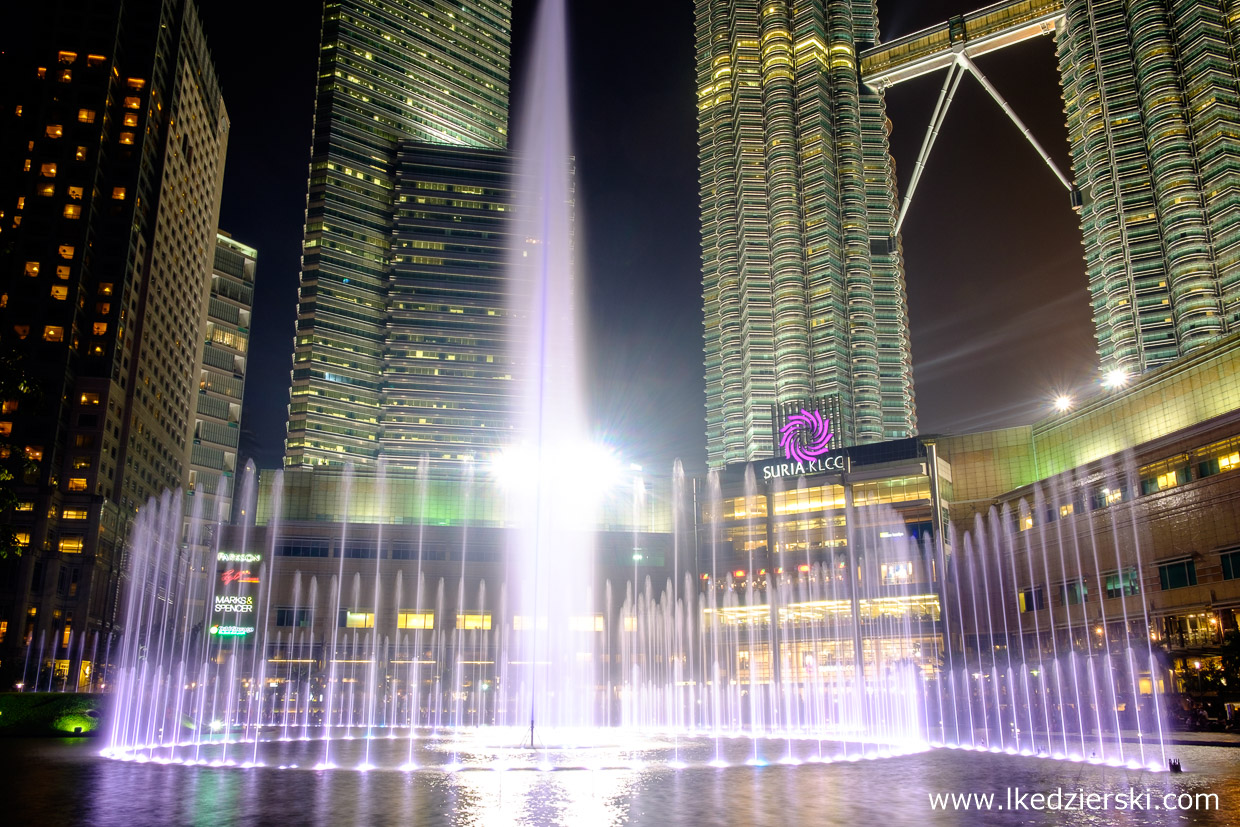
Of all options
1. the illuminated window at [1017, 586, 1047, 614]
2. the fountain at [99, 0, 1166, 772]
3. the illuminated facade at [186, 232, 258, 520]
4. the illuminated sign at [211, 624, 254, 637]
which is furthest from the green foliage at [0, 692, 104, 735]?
the illuminated facade at [186, 232, 258, 520]

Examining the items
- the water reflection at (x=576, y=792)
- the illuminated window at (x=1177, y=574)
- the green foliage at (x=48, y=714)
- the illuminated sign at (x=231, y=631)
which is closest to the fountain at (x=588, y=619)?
the illuminated sign at (x=231, y=631)

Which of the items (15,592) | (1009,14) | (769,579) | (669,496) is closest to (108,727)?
(15,592)

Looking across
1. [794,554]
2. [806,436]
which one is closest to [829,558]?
[794,554]

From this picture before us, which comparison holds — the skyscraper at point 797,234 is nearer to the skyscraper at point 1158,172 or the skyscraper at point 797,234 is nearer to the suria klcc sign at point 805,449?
the skyscraper at point 1158,172

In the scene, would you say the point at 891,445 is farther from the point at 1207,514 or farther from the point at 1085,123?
the point at 1085,123

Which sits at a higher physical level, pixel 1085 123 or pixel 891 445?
pixel 1085 123

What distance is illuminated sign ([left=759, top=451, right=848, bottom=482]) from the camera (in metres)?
108

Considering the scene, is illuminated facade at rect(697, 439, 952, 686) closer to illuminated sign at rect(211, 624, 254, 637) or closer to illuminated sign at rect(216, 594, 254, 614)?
illuminated sign at rect(211, 624, 254, 637)

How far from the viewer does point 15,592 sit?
9200 cm

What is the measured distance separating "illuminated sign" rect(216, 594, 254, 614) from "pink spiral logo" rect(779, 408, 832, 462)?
67.6 meters

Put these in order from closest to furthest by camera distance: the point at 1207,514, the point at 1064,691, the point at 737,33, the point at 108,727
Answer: the point at 108,727
the point at 1207,514
the point at 1064,691
the point at 737,33

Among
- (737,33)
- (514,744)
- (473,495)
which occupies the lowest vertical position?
(514,744)

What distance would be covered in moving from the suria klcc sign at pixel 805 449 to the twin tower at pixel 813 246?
3805 cm

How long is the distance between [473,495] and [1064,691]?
81.4 metres
